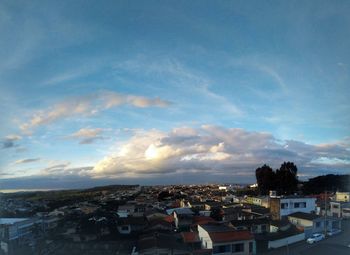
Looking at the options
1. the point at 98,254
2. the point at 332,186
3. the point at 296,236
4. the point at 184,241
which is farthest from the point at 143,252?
the point at 332,186

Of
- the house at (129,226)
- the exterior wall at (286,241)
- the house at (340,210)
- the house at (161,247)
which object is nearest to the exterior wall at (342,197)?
the house at (340,210)

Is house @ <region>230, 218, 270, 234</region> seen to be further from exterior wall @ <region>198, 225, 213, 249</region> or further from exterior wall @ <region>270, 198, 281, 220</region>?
exterior wall @ <region>198, 225, 213, 249</region>

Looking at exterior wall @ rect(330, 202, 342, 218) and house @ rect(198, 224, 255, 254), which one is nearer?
house @ rect(198, 224, 255, 254)

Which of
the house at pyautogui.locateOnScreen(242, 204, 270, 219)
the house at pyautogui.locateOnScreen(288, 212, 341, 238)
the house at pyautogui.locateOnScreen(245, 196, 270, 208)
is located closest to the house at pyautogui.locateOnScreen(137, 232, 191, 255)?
the house at pyautogui.locateOnScreen(288, 212, 341, 238)

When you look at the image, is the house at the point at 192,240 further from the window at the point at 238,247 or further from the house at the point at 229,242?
the window at the point at 238,247

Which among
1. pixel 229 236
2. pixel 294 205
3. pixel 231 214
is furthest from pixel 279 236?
pixel 294 205

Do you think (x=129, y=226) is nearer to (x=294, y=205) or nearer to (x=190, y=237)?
(x=190, y=237)
